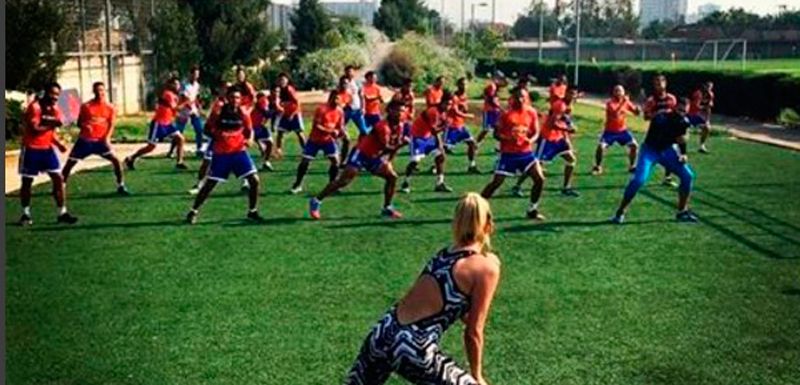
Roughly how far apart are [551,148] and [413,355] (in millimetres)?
11078

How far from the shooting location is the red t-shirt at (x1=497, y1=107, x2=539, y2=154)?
13125 millimetres

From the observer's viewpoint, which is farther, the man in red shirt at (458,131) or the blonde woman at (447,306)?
the man in red shirt at (458,131)

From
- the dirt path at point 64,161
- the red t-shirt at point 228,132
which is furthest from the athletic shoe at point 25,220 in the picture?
the dirt path at point 64,161

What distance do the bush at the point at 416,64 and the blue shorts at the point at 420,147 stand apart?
3175 centimetres

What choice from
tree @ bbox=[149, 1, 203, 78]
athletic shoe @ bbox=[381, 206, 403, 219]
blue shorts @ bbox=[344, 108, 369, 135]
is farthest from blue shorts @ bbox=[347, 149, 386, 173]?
tree @ bbox=[149, 1, 203, 78]

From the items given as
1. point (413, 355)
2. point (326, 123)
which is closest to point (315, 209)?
point (326, 123)

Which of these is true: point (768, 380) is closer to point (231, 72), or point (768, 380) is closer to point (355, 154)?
point (355, 154)

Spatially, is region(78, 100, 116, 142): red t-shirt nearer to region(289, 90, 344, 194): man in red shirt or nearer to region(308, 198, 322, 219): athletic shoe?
region(289, 90, 344, 194): man in red shirt

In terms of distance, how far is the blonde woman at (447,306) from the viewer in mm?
4406

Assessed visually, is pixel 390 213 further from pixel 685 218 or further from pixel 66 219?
pixel 66 219

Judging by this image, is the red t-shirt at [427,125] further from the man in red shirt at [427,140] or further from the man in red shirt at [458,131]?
the man in red shirt at [458,131]

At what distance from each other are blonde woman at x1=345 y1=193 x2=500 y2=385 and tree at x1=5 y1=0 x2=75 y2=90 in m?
18.1

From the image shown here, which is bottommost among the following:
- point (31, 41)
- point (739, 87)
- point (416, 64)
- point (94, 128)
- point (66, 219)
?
point (66, 219)

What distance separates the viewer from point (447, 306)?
4449 millimetres
